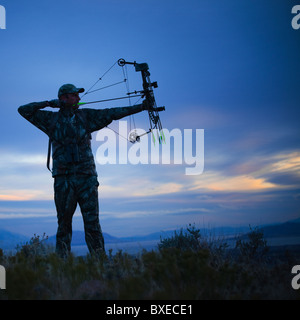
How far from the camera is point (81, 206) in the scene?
8.16 metres

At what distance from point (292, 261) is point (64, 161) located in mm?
5217

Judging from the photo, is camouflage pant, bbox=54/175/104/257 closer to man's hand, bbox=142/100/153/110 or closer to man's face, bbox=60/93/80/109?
man's face, bbox=60/93/80/109

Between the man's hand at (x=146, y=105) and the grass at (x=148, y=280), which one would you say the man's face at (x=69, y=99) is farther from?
the grass at (x=148, y=280)

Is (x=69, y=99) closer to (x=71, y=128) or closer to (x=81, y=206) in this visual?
(x=71, y=128)

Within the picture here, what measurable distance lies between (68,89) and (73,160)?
1681mm

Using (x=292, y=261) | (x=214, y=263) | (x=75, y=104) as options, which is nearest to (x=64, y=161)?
(x=75, y=104)

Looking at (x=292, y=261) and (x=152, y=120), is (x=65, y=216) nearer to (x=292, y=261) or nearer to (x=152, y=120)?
(x=152, y=120)

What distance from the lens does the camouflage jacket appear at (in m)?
8.09

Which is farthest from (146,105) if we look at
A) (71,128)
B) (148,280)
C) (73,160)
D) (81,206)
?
(148,280)

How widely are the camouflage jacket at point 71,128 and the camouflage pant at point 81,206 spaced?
224 millimetres
